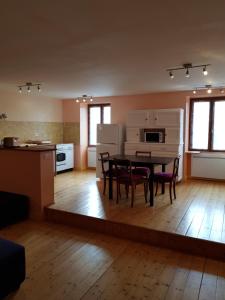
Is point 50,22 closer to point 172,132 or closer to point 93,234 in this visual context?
point 93,234

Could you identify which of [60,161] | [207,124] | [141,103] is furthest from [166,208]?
[60,161]

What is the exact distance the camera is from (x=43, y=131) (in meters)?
7.15

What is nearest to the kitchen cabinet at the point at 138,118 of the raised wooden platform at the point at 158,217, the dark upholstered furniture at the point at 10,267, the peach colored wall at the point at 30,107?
the raised wooden platform at the point at 158,217

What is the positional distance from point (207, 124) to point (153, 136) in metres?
1.45

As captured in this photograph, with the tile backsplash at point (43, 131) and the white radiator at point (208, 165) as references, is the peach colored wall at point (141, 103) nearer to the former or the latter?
the white radiator at point (208, 165)

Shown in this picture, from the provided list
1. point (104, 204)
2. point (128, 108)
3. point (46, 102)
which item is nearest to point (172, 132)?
point (128, 108)

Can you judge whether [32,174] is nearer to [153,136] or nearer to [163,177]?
[163,177]

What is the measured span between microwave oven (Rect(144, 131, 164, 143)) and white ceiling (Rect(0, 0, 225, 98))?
1790mm

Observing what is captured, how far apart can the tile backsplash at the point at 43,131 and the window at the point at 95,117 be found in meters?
0.47

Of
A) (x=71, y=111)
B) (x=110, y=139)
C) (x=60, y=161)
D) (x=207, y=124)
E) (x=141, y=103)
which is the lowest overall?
(x=60, y=161)

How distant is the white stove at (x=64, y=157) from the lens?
7.02 m

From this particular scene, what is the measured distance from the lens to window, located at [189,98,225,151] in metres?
6.02

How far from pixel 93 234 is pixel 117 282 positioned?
115 centimetres

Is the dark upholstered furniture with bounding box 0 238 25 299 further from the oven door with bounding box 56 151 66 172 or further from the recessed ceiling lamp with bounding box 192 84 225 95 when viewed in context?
the recessed ceiling lamp with bounding box 192 84 225 95
